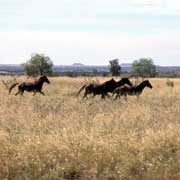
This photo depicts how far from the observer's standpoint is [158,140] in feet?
33.4

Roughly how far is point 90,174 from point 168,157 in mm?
1580

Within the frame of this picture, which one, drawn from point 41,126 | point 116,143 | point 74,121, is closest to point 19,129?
point 41,126

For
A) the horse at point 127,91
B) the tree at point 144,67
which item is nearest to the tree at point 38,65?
the tree at point 144,67

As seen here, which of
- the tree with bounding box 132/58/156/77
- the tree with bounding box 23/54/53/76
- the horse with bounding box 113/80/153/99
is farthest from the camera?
the tree with bounding box 132/58/156/77

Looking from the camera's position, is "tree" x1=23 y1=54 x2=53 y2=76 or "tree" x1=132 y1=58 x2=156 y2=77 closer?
"tree" x1=23 y1=54 x2=53 y2=76

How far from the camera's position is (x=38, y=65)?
112000 mm

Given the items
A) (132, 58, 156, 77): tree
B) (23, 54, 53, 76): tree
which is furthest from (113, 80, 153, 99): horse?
(132, 58, 156, 77): tree

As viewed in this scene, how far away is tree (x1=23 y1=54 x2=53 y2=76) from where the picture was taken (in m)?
107

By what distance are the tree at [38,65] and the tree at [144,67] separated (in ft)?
64.1

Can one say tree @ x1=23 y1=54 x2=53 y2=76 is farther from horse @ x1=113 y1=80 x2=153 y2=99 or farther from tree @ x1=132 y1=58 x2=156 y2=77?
horse @ x1=113 y1=80 x2=153 y2=99

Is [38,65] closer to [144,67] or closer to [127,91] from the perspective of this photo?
[144,67]

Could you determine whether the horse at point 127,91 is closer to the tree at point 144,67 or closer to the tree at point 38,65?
the tree at point 38,65

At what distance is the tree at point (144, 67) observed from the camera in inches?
4700

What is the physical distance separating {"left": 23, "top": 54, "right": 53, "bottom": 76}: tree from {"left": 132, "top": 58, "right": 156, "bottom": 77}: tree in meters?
19.5
